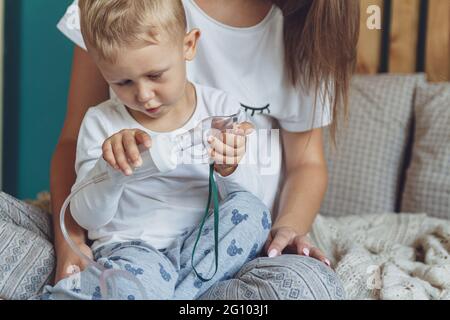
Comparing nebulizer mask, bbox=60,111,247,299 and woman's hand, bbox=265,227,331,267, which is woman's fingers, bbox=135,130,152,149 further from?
woman's hand, bbox=265,227,331,267

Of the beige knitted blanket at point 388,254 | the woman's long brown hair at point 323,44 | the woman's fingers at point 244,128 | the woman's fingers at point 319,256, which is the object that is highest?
the woman's long brown hair at point 323,44

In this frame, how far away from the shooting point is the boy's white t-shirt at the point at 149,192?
80 cm

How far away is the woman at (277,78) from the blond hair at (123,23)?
199mm

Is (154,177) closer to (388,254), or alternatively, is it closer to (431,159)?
(388,254)

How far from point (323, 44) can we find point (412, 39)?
634 millimetres

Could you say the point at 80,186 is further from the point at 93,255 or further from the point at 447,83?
the point at 447,83

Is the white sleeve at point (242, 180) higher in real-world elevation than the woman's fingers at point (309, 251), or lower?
higher

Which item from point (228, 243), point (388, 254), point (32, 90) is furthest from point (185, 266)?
point (32, 90)

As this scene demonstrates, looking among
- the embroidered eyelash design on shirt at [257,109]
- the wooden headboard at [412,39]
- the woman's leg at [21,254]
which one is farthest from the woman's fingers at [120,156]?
Answer: the wooden headboard at [412,39]

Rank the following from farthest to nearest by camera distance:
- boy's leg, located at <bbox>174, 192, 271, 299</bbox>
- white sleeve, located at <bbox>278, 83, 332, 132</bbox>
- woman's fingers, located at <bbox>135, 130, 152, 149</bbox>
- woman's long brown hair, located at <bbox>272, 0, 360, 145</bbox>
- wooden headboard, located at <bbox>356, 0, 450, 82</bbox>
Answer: wooden headboard, located at <bbox>356, 0, 450, 82</bbox>
white sleeve, located at <bbox>278, 83, 332, 132</bbox>
woman's long brown hair, located at <bbox>272, 0, 360, 145</bbox>
boy's leg, located at <bbox>174, 192, 271, 299</bbox>
woman's fingers, located at <bbox>135, 130, 152, 149</bbox>

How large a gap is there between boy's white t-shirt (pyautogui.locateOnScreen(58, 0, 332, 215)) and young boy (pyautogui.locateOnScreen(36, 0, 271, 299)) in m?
0.08

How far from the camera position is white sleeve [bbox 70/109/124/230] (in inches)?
29.0

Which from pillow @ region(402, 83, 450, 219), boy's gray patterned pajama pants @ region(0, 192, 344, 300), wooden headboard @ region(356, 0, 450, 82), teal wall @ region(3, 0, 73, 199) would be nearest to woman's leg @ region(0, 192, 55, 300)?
boy's gray patterned pajama pants @ region(0, 192, 344, 300)

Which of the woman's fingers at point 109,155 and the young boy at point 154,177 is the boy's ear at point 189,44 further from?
the woman's fingers at point 109,155
